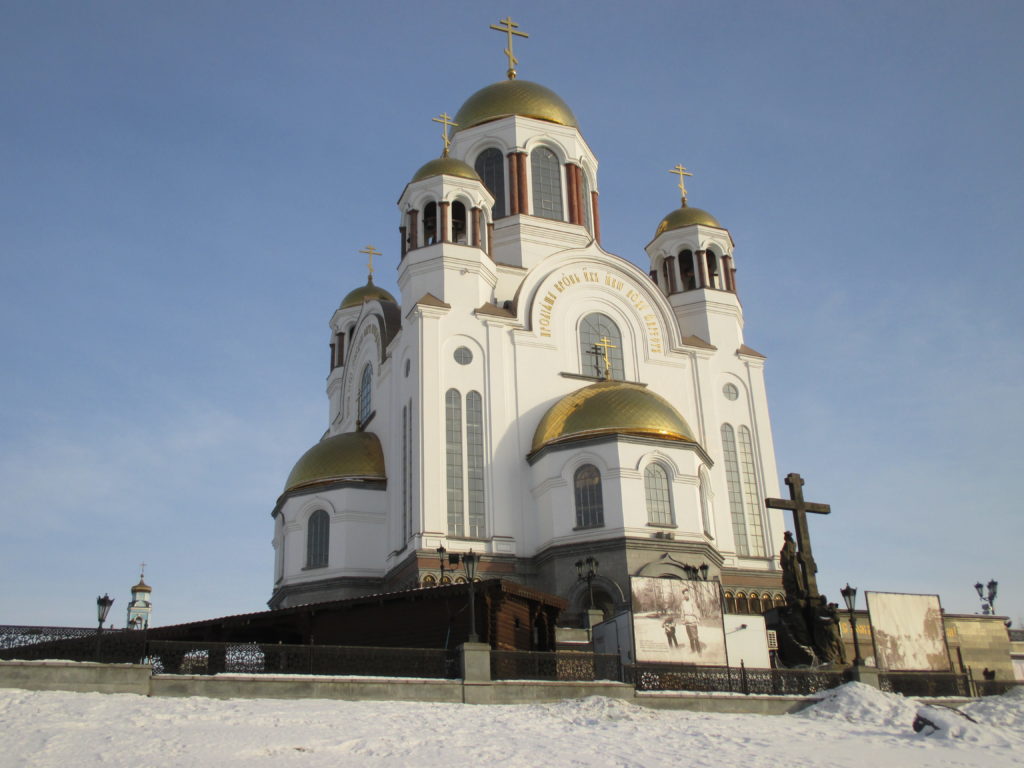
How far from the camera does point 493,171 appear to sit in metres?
35.3

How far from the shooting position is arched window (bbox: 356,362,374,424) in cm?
3391

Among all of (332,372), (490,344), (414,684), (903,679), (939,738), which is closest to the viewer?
(939,738)

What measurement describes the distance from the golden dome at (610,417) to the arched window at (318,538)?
6551mm

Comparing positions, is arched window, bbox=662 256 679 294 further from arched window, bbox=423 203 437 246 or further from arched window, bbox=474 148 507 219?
arched window, bbox=423 203 437 246

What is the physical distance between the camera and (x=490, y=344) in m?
29.3

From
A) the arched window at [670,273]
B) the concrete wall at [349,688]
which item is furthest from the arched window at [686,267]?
the concrete wall at [349,688]

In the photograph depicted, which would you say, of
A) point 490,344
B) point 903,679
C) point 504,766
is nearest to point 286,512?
point 490,344

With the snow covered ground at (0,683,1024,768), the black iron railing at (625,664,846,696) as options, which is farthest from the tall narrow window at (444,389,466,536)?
the snow covered ground at (0,683,1024,768)

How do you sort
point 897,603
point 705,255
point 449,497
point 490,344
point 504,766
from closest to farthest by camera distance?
1. point 504,766
2. point 897,603
3. point 449,497
4. point 490,344
5. point 705,255

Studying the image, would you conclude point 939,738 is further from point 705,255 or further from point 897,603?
point 705,255

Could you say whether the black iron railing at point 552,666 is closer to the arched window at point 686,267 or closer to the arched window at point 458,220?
the arched window at point 458,220

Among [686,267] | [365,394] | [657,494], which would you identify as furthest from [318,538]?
[686,267]

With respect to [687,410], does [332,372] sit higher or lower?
higher

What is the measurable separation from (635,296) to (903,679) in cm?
1677
